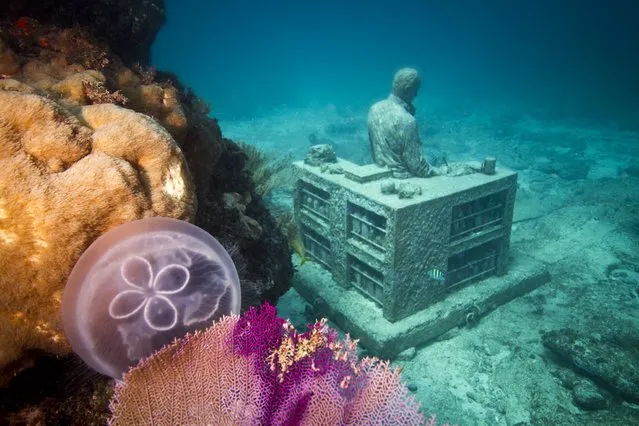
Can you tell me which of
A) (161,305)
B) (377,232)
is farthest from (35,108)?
(377,232)

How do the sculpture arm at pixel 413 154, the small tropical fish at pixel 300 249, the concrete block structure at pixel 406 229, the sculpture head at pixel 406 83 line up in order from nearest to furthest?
the concrete block structure at pixel 406 229
the sculpture arm at pixel 413 154
the sculpture head at pixel 406 83
the small tropical fish at pixel 300 249

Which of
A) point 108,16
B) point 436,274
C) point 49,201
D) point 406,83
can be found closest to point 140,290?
point 49,201

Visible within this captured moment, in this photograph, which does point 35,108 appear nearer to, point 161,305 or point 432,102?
point 161,305

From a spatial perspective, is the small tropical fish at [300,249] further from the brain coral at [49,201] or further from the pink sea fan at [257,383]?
the brain coral at [49,201]

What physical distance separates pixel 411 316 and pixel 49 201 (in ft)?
16.9

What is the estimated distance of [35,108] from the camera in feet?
6.52

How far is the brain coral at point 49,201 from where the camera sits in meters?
1.88

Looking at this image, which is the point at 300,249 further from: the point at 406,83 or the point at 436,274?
the point at 406,83

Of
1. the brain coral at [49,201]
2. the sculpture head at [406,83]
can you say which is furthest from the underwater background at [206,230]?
the sculpture head at [406,83]

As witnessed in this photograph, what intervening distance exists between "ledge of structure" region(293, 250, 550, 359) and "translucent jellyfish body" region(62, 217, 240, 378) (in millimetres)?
4020

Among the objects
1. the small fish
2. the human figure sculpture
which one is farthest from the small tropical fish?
the small fish

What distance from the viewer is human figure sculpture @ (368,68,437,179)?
610cm

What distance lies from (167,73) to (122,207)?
9.31ft

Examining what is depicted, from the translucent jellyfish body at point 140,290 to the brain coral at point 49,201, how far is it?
0.84 ft
